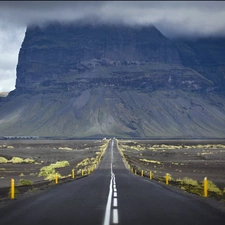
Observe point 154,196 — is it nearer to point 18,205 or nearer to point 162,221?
point 18,205

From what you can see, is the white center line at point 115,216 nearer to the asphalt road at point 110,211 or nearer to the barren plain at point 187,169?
the asphalt road at point 110,211

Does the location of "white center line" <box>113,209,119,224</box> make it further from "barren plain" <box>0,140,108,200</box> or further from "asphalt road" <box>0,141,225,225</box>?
"barren plain" <box>0,140,108,200</box>

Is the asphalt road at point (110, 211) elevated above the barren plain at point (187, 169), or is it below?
above

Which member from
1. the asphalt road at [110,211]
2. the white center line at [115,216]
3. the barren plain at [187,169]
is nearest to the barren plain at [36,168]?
the asphalt road at [110,211]

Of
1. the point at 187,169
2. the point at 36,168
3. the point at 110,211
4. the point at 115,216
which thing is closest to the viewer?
the point at 115,216

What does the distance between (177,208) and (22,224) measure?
608 cm

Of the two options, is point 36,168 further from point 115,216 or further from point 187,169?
point 115,216

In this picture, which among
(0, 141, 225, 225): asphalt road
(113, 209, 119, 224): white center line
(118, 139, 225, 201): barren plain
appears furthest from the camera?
(118, 139, 225, 201): barren plain

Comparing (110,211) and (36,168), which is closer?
(110,211)

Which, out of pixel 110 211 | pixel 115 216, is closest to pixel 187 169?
pixel 110 211

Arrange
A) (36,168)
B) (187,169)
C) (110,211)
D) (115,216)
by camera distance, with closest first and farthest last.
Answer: (115,216) → (110,211) → (36,168) → (187,169)

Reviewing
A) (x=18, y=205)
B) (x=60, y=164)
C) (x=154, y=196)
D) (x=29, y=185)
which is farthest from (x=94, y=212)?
(x=60, y=164)

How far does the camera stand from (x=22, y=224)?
13.5m

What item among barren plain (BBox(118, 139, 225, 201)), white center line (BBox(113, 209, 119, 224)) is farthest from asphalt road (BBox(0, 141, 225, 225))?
barren plain (BBox(118, 139, 225, 201))
